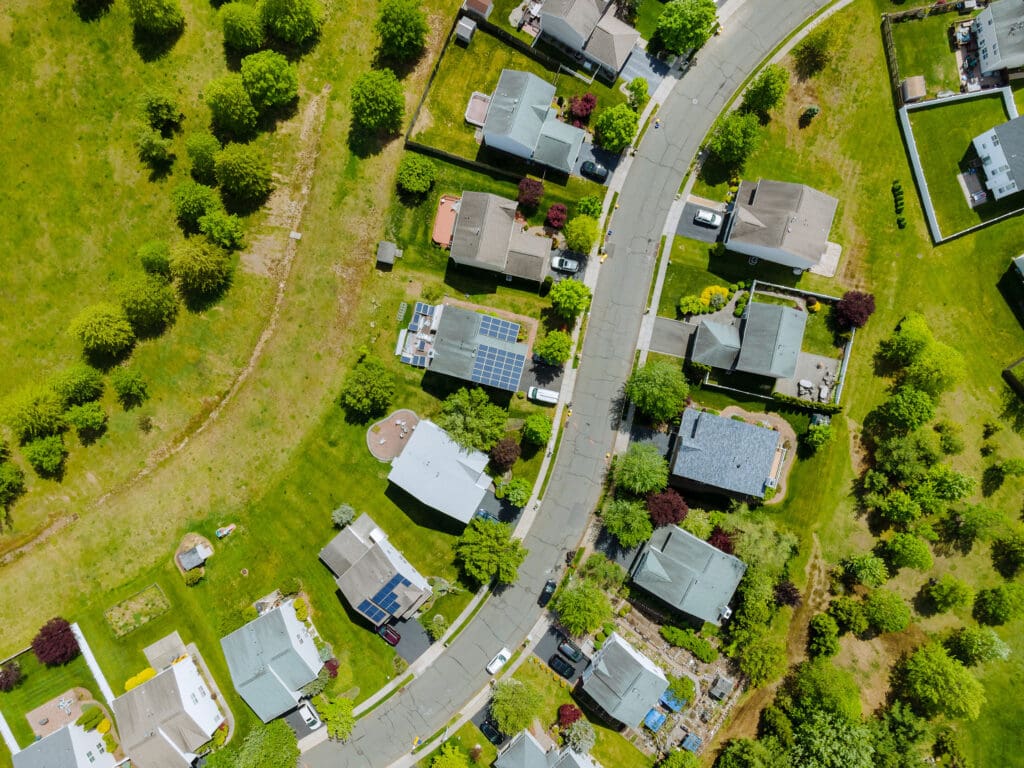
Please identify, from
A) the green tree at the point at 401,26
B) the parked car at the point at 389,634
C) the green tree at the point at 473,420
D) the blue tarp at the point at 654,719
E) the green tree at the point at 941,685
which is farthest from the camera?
the parked car at the point at 389,634

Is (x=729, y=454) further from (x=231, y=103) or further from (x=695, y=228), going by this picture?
(x=231, y=103)

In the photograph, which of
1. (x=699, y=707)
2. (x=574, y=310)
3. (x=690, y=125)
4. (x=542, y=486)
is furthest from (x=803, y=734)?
(x=690, y=125)

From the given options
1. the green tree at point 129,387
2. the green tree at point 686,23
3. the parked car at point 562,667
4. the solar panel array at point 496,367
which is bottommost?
the parked car at point 562,667

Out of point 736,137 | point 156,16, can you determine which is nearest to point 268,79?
point 156,16

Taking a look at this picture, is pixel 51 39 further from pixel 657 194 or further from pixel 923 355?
pixel 923 355

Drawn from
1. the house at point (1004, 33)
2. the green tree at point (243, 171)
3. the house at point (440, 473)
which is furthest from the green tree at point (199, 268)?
the house at point (1004, 33)

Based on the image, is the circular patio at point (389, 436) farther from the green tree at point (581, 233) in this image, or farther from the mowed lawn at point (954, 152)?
the mowed lawn at point (954, 152)

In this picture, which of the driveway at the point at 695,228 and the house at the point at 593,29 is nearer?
the house at the point at 593,29

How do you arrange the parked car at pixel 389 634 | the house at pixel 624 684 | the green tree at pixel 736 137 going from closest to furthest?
Answer: 1. the house at pixel 624 684
2. the green tree at pixel 736 137
3. the parked car at pixel 389 634
